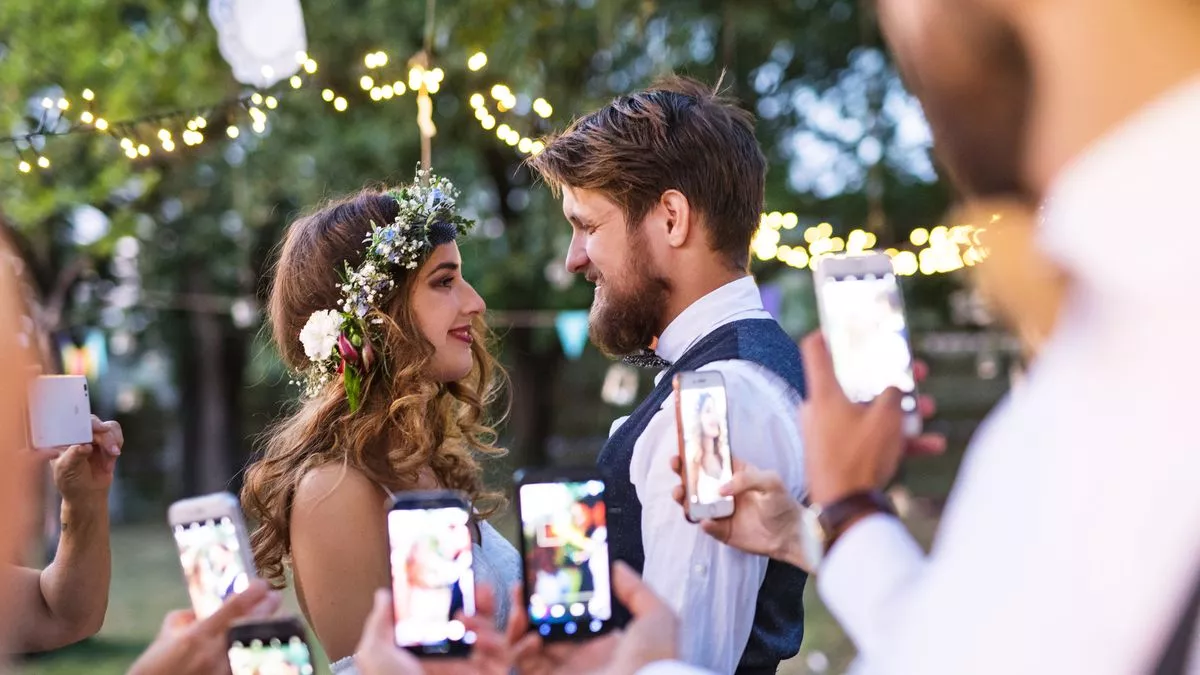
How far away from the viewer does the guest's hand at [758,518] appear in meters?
2.01

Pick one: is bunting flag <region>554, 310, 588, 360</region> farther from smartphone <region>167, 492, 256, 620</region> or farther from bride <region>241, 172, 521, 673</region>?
smartphone <region>167, 492, 256, 620</region>

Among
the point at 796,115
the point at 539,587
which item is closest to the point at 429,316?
the point at 539,587

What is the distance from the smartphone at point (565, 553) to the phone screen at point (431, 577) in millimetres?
81

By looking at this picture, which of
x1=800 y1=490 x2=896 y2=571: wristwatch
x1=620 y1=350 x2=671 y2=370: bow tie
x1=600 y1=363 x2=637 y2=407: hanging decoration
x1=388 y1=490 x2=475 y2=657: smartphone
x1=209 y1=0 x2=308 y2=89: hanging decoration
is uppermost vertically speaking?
x1=209 y1=0 x2=308 y2=89: hanging decoration

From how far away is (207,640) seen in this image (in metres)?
1.70

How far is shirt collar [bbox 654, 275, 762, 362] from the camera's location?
2.60 m

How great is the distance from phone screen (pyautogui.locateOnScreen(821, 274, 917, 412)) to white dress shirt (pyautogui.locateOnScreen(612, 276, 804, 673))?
0.40 m

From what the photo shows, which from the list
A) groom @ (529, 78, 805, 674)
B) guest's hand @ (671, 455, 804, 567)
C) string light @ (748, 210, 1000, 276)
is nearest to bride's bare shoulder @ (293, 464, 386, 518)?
groom @ (529, 78, 805, 674)

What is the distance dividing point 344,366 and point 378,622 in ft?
5.12

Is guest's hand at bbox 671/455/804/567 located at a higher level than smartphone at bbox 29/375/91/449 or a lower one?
lower

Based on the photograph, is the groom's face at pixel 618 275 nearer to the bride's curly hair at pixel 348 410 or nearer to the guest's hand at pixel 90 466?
the bride's curly hair at pixel 348 410

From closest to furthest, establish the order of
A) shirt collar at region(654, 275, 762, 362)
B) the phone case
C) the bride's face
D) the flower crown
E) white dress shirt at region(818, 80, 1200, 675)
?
white dress shirt at region(818, 80, 1200, 675)
the phone case
shirt collar at region(654, 275, 762, 362)
the flower crown
the bride's face

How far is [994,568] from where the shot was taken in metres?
0.87

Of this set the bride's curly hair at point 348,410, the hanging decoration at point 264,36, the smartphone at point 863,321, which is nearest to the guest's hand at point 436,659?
the smartphone at point 863,321
